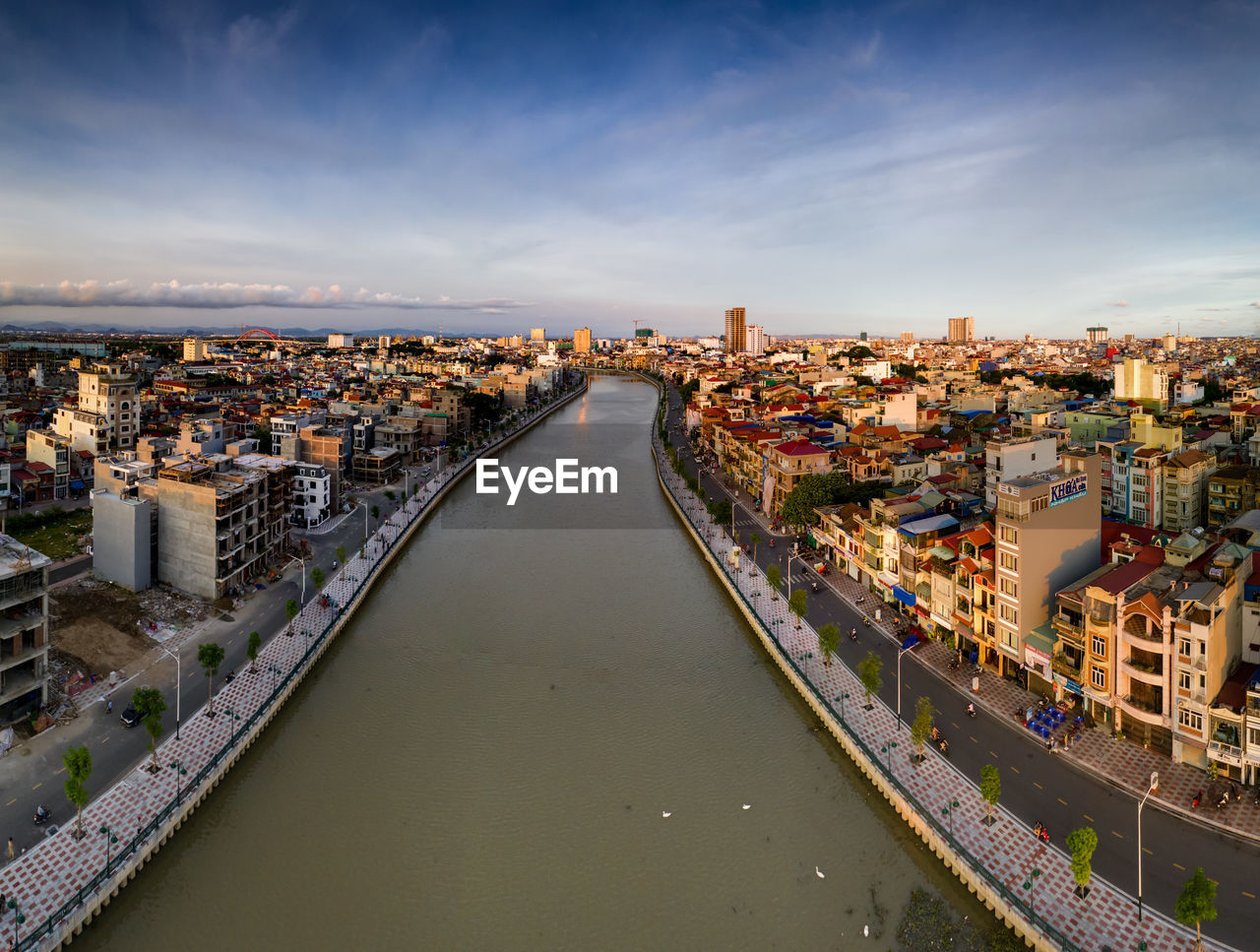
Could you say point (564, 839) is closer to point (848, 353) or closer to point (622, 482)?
point (622, 482)

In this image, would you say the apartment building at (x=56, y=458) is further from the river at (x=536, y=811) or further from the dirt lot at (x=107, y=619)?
the river at (x=536, y=811)

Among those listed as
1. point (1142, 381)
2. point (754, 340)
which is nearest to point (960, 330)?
point (754, 340)

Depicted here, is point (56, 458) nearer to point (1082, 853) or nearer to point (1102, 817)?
point (1082, 853)

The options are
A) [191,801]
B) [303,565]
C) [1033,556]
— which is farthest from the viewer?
[303,565]

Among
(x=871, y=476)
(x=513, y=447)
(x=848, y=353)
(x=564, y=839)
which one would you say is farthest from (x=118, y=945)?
(x=848, y=353)

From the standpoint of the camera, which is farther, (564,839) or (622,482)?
(622,482)

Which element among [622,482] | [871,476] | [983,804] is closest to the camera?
[983,804]

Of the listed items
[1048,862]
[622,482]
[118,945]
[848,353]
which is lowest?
[118,945]
